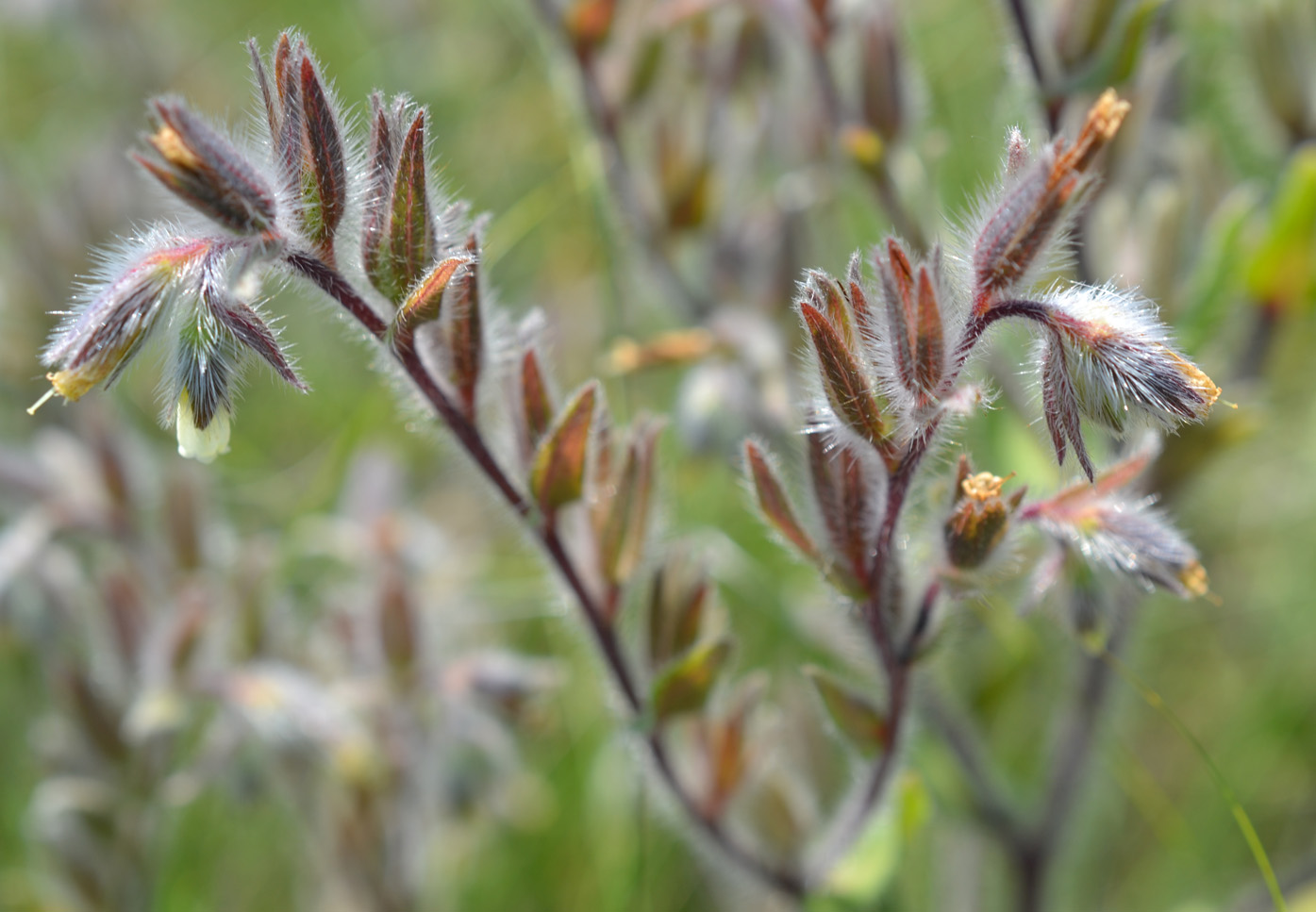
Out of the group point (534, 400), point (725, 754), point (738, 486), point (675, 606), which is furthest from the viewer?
point (738, 486)

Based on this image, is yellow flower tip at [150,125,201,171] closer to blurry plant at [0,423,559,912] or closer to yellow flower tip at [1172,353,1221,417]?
yellow flower tip at [1172,353,1221,417]

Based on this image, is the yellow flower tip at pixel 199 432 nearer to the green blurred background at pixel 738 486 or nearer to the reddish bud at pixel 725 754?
the green blurred background at pixel 738 486

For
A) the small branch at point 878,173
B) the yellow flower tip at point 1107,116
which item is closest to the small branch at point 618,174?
the small branch at point 878,173

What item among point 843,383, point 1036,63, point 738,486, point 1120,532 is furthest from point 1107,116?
point 738,486

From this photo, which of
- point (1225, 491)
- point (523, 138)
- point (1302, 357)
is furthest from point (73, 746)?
point (1302, 357)

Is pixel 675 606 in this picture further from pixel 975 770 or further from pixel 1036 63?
pixel 1036 63

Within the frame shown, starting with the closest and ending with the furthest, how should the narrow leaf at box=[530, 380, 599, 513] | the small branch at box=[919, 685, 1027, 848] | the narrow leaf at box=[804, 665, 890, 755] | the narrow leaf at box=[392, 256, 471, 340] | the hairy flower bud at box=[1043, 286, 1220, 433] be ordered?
1. the hairy flower bud at box=[1043, 286, 1220, 433]
2. the narrow leaf at box=[392, 256, 471, 340]
3. the narrow leaf at box=[530, 380, 599, 513]
4. the narrow leaf at box=[804, 665, 890, 755]
5. the small branch at box=[919, 685, 1027, 848]

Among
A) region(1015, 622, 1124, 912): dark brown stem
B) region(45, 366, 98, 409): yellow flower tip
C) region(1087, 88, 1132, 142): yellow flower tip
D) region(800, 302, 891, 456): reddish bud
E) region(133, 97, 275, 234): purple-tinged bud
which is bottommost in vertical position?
region(1015, 622, 1124, 912): dark brown stem

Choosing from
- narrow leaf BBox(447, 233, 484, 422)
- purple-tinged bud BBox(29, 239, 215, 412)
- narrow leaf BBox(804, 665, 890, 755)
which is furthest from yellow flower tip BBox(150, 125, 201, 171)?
narrow leaf BBox(804, 665, 890, 755)
